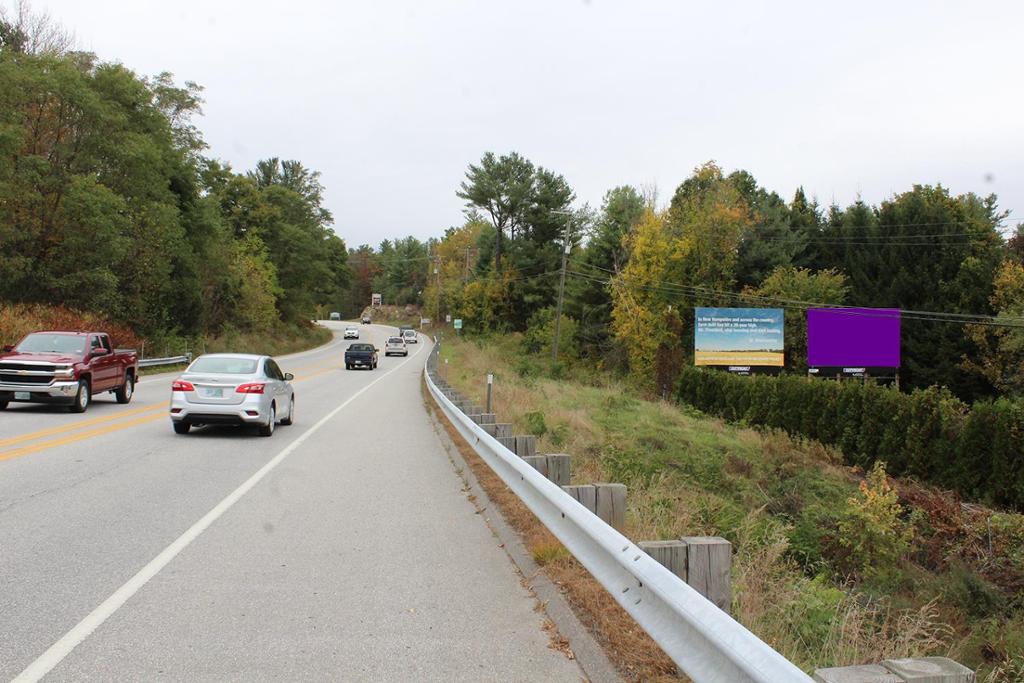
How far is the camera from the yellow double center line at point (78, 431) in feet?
39.1

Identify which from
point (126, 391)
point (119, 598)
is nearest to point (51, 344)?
point (126, 391)

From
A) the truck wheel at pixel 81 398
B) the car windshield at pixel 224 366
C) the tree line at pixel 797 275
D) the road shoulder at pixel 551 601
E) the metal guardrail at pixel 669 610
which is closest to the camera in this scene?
the metal guardrail at pixel 669 610

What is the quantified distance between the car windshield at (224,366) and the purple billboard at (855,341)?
31.7 meters

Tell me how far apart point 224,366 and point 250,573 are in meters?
9.63

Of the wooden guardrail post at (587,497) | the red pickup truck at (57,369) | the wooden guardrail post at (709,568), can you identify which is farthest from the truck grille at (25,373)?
the wooden guardrail post at (709,568)

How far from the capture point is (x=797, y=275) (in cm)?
5316

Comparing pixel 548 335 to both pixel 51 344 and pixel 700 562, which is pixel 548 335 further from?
pixel 700 562

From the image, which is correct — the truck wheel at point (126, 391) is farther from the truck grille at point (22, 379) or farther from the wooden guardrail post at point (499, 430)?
the wooden guardrail post at point (499, 430)

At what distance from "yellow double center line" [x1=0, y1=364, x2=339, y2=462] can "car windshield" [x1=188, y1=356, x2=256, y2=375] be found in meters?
2.02

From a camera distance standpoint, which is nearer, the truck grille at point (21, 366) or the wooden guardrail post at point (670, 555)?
the wooden guardrail post at point (670, 555)

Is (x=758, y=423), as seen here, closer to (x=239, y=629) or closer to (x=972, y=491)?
(x=972, y=491)

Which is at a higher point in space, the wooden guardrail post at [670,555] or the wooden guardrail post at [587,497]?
the wooden guardrail post at [670,555]

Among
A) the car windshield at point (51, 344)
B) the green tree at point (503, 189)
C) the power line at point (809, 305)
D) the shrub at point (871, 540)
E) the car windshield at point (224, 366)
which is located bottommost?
the shrub at point (871, 540)

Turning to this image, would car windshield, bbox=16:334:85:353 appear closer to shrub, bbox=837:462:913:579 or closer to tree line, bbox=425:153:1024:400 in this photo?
shrub, bbox=837:462:913:579
